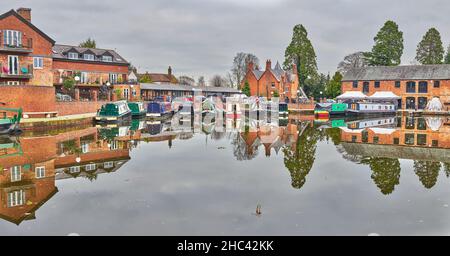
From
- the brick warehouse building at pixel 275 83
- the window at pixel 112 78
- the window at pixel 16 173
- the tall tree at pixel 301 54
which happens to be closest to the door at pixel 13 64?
the window at pixel 112 78

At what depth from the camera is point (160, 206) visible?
7.61m

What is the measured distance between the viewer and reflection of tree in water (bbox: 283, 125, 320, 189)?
1041 cm

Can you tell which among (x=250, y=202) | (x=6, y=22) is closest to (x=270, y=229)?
(x=250, y=202)

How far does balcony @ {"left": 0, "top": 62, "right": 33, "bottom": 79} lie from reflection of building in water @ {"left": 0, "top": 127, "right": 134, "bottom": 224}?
43.5 ft

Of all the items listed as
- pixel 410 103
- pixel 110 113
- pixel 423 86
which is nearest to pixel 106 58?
pixel 110 113

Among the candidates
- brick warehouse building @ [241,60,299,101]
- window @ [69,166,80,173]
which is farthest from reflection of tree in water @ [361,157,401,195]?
brick warehouse building @ [241,60,299,101]

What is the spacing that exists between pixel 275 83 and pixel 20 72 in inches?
1461

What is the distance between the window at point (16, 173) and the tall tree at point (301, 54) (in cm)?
5173

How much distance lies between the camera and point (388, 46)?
5622cm

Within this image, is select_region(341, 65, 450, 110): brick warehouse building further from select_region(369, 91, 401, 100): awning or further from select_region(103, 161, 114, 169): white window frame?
select_region(103, 161, 114, 169): white window frame

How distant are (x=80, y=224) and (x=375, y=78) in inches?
2027
